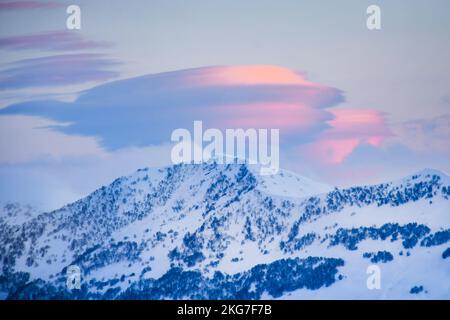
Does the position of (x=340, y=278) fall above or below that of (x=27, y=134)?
below

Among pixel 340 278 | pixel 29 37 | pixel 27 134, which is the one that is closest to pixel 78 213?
pixel 27 134

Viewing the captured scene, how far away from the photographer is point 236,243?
1866 centimetres

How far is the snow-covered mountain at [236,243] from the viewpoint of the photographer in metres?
18.3

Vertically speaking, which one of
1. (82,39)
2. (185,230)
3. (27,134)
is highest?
(82,39)

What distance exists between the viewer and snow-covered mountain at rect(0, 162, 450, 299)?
60.1 feet

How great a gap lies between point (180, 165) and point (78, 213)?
5.31 ft
